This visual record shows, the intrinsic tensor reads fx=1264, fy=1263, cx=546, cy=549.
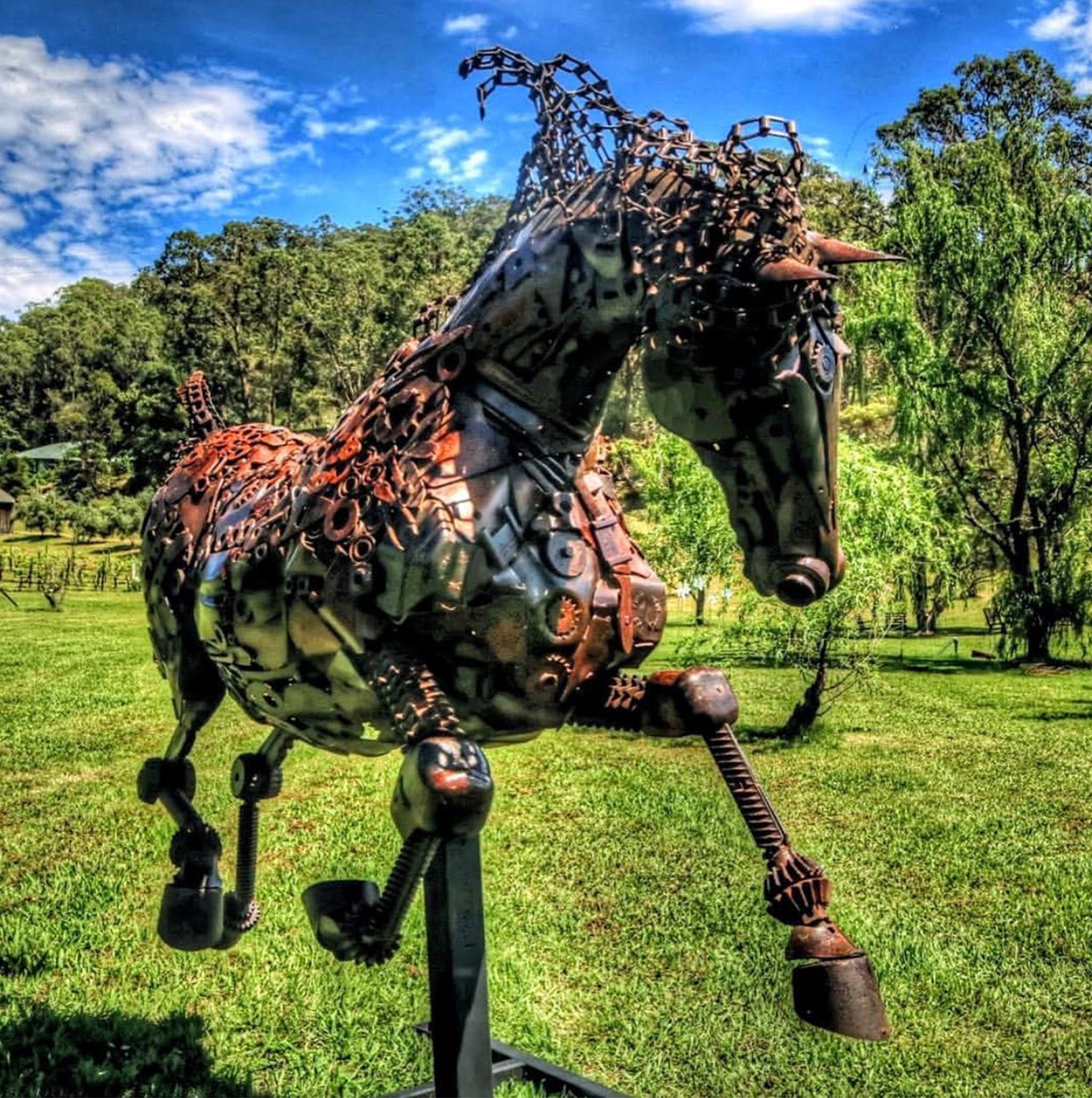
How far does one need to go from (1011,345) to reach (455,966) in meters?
16.2

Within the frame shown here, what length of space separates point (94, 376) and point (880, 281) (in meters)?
47.0

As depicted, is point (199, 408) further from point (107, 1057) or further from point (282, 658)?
point (107, 1057)

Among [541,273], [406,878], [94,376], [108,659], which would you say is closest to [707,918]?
[406,878]

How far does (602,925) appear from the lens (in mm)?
5918

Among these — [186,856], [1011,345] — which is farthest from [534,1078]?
[1011,345]

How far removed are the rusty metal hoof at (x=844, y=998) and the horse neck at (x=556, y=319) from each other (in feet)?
3.63

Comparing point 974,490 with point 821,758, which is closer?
point 821,758

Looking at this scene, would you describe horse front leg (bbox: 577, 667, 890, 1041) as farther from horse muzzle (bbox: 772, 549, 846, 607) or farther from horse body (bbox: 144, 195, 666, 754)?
horse muzzle (bbox: 772, 549, 846, 607)

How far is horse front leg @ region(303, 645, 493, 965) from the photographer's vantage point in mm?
2252

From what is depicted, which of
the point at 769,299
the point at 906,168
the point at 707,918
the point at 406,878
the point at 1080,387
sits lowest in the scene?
the point at 707,918

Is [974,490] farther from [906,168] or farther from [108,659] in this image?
[108,659]

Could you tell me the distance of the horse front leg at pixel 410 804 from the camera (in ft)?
7.39

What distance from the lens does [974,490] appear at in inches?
716

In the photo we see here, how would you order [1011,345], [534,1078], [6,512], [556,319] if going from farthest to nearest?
[6,512], [1011,345], [534,1078], [556,319]
